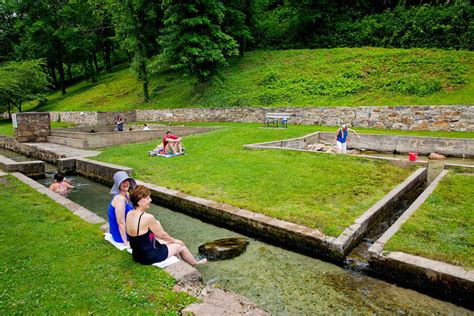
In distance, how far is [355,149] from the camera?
15664mm

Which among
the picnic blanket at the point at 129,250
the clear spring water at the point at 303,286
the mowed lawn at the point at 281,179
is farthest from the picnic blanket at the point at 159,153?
the picnic blanket at the point at 129,250

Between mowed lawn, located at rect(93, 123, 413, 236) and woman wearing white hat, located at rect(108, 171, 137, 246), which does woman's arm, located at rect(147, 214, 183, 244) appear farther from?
mowed lawn, located at rect(93, 123, 413, 236)

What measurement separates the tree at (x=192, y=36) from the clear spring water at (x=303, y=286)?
22.0 metres

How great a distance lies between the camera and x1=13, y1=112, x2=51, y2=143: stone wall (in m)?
18.8

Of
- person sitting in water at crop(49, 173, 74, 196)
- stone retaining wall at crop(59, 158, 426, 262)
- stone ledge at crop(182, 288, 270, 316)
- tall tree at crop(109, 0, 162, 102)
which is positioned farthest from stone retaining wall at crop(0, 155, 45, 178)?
tall tree at crop(109, 0, 162, 102)

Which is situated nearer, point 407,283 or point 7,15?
point 407,283

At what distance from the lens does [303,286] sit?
458cm

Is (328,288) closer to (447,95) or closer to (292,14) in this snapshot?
(447,95)

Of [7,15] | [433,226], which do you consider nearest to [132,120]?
[433,226]

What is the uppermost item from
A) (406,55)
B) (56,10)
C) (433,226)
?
(56,10)

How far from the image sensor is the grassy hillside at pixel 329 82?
62.0ft

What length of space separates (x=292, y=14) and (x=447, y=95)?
2368 centimetres

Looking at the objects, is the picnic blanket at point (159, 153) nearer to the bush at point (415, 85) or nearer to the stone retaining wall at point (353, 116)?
the stone retaining wall at point (353, 116)

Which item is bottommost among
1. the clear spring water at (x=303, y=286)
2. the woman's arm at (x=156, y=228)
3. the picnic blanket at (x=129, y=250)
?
the clear spring water at (x=303, y=286)
